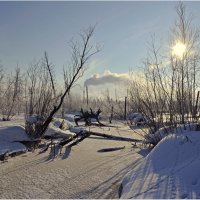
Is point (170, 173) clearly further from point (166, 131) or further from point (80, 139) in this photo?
point (80, 139)

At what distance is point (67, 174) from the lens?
749cm

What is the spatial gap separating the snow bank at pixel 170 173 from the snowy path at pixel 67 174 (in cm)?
79

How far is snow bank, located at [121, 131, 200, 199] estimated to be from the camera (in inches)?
162

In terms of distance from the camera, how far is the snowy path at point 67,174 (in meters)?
5.97

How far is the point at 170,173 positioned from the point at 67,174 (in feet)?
11.0

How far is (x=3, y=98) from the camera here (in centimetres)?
3959

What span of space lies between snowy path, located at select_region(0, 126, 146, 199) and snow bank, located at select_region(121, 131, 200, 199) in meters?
0.79

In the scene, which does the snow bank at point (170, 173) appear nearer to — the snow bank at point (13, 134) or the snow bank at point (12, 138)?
→ the snow bank at point (12, 138)

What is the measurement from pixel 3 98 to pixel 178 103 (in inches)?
1344

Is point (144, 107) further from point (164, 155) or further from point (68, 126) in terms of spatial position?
point (68, 126)

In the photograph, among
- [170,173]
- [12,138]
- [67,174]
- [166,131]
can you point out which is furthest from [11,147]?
[170,173]

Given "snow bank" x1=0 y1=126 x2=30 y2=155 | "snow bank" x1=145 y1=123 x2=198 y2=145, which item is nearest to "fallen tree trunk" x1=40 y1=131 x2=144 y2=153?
"snow bank" x1=0 y1=126 x2=30 y2=155

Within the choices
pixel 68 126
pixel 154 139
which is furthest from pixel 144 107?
pixel 68 126

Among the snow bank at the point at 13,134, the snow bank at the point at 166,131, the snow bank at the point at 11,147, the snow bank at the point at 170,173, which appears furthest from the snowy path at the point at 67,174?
the snow bank at the point at 13,134
